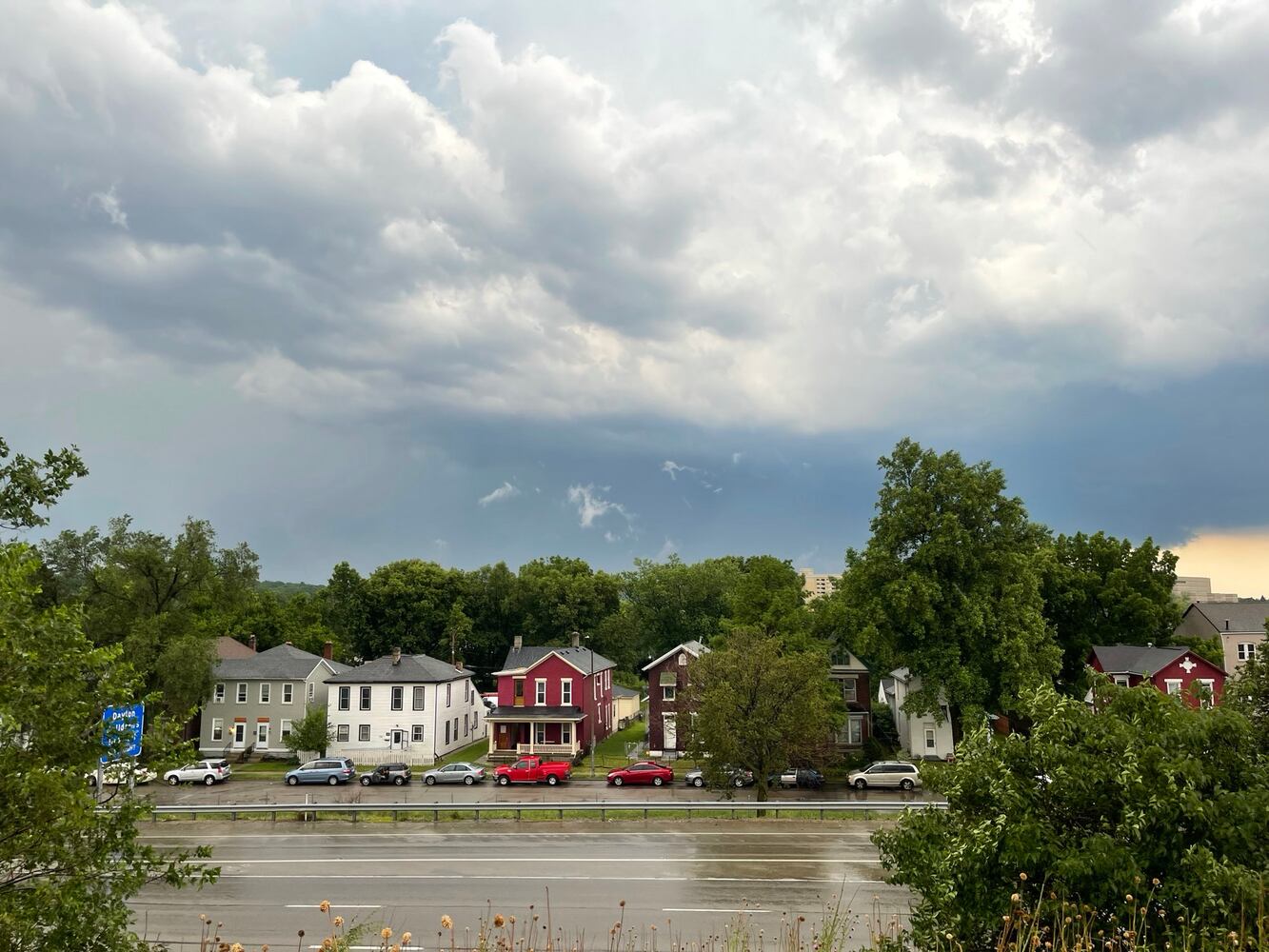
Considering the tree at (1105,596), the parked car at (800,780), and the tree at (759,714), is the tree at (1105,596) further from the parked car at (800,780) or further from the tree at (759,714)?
the tree at (759,714)

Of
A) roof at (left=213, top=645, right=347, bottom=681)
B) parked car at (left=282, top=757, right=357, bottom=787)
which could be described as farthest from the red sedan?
roof at (left=213, top=645, right=347, bottom=681)

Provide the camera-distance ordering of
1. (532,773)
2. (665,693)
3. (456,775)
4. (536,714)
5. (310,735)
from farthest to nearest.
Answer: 1. (665,693)
2. (536,714)
3. (310,735)
4. (456,775)
5. (532,773)

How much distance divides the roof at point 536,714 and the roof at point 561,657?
255cm

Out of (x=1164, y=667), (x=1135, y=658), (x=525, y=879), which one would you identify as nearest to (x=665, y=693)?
(x=1135, y=658)

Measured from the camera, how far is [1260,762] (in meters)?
9.32

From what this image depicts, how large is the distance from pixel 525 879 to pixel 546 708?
103ft

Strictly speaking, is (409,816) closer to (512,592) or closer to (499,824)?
(499,824)

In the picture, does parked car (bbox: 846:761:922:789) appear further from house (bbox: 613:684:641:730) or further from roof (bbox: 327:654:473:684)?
house (bbox: 613:684:641:730)

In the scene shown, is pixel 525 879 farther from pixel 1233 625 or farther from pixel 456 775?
pixel 1233 625

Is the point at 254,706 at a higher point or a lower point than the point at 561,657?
lower

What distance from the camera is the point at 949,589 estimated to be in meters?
43.0

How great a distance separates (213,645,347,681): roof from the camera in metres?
56.2

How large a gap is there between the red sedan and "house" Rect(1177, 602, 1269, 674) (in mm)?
40957

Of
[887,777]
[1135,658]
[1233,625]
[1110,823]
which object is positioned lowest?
[887,777]
